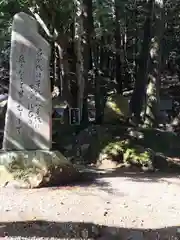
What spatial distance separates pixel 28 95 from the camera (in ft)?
27.2

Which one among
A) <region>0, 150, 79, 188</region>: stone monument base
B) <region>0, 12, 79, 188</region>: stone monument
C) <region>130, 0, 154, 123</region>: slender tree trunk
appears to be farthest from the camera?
<region>130, 0, 154, 123</region>: slender tree trunk

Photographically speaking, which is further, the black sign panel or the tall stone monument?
the black sign panel

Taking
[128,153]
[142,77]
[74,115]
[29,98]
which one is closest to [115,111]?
[74,115]

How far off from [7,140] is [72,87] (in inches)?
202

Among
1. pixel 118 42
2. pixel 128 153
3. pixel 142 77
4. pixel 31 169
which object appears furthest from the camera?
pixel 118 42

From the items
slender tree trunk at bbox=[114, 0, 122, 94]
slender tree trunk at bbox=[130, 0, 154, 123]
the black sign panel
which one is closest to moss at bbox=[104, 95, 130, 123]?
the black sign panel

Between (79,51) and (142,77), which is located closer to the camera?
(79,51)

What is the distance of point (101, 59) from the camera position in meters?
29.0

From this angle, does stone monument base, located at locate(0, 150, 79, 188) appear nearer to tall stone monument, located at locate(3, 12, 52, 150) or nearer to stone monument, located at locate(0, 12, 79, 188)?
stone monument, located at locate(0, 12, 79, 188)

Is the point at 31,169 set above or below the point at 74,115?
below

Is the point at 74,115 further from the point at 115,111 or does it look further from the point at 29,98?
the point at 29,98

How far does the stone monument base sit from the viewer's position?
7832mm

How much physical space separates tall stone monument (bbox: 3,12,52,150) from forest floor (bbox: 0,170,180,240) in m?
1.05

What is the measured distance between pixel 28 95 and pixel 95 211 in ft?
8.75
